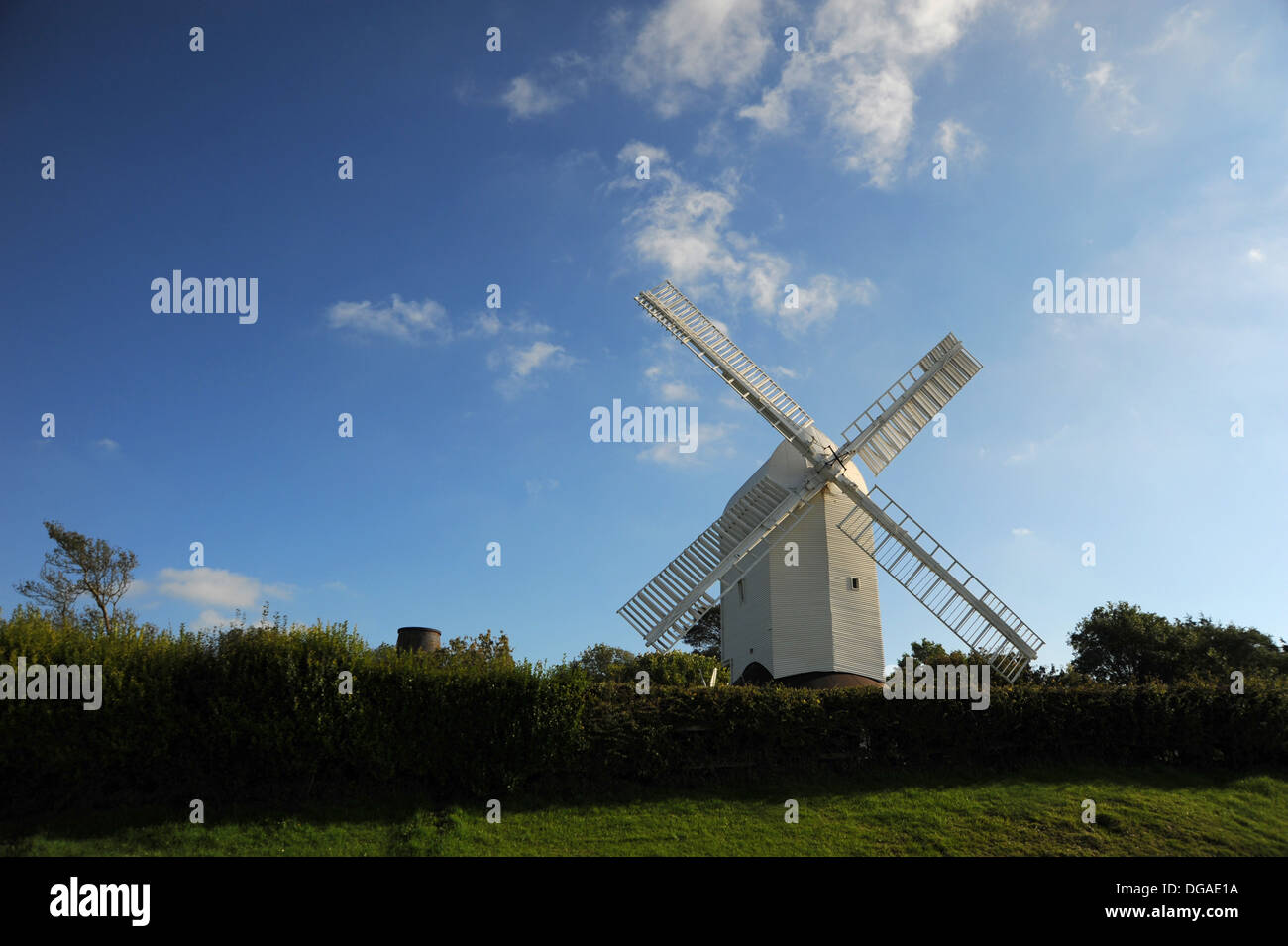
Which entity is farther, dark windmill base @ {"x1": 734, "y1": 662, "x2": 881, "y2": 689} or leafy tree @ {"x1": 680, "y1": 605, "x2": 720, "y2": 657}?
leafy tree @ {"x1": 680, "y1": 605, "x2": 720, "y2": 657}

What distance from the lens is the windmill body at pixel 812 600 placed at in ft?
65.4

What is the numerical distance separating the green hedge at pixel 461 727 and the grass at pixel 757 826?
0.61m

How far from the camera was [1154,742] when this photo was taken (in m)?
17.1

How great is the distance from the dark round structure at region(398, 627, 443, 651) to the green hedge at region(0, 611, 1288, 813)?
4.06 m

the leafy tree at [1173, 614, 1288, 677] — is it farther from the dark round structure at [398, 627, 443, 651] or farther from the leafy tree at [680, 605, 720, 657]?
the dark round structure at [398, 627, 443, 651]

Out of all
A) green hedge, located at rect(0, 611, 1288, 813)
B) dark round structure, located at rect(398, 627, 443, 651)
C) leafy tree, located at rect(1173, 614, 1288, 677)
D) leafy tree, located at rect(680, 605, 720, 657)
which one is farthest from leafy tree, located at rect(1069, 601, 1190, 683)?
dark round structure, located at rect(398, 627, 443, 651)

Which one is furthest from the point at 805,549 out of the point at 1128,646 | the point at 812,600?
the point at 1128,646

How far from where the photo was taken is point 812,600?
20.3 metres

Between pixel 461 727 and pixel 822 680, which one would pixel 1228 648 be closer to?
pixel 822 680

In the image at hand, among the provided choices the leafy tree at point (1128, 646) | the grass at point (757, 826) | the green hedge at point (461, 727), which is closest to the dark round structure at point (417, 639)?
the green hedge at point (461, 727)

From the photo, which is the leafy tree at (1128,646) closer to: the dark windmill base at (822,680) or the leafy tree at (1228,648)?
the leafy tree at (1228,648)

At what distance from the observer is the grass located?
12.5 metres
